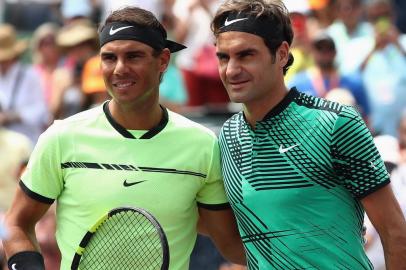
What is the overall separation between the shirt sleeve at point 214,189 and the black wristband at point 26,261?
85 centimetres

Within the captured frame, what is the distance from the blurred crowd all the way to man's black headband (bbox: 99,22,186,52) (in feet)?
13.3

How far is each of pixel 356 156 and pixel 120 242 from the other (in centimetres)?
121

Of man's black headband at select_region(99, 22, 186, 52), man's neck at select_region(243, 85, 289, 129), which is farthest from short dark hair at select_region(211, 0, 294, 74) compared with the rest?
man's black headband at select_region(99, 22, 186, 52)

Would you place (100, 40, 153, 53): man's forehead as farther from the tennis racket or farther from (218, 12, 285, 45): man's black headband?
the tennis racket

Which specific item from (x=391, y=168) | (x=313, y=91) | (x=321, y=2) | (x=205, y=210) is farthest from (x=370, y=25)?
(x=205, y=210)

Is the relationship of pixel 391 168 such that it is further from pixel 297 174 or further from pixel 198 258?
pixel 297 174

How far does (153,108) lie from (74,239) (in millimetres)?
756

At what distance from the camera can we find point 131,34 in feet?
19.4

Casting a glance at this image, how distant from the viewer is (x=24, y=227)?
5.93 meters

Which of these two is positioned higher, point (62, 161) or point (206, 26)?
point (62, 161)

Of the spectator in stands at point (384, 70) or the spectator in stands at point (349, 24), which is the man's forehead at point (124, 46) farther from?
the spectator in stands at point (349, 24)

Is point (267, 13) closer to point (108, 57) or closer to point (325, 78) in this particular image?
point (108, 57)

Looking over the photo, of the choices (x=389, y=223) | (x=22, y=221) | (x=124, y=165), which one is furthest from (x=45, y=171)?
(x=389, y=223)

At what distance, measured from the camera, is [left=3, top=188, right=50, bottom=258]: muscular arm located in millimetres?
5867
